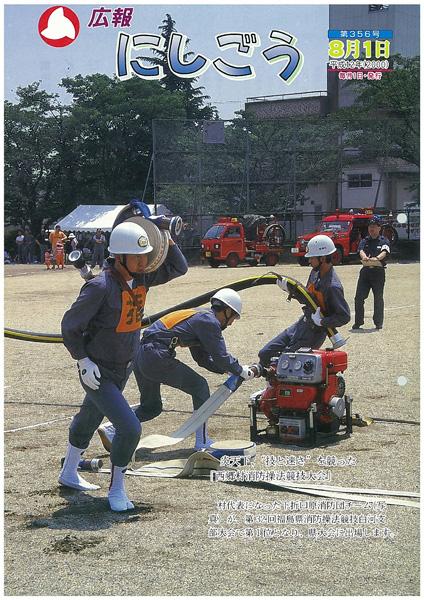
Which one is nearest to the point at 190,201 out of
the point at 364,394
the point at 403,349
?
the point at 403,349

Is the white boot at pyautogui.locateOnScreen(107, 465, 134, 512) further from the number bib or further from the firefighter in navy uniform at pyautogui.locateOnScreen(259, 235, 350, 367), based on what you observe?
the firefighter in navy uniform at pyautogui.locateOnScreen(259, 235, 350, 367)

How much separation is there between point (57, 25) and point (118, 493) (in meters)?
2.94

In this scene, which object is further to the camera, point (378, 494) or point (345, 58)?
point (345, 58)

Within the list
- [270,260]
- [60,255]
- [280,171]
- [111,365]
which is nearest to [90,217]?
[60,255]

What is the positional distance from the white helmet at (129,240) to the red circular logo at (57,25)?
1236 millimetres

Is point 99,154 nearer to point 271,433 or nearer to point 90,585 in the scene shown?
point 271,433

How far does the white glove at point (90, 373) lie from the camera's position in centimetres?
574

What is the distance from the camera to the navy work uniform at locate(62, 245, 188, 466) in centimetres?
575

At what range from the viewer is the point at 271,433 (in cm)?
768

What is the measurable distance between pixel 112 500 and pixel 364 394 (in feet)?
Result: 14.4

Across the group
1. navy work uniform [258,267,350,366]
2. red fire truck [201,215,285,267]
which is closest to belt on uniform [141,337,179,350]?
navy work uniform [258,267,350,366]

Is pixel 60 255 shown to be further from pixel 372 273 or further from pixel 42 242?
pixel 372 273

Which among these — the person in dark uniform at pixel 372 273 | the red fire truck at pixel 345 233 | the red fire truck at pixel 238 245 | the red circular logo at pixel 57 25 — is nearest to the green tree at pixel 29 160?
the red fire truck at pixel 238 245

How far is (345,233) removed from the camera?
3212cm
